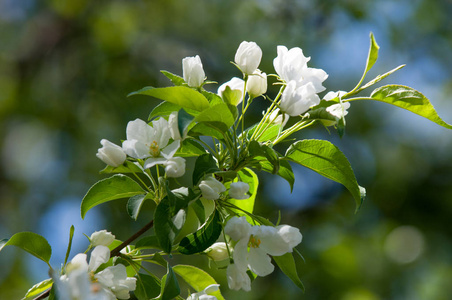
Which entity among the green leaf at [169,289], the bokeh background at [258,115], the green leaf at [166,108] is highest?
the green leaf at [166,108]

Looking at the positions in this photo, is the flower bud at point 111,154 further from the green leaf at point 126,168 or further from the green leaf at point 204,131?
the green leaf at point 204,131

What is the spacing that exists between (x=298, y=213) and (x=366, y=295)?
1.24 meters

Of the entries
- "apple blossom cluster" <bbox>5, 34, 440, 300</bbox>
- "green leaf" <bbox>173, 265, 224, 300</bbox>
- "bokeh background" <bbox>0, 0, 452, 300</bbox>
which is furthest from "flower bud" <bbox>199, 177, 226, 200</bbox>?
"bokeh background" <bbox>0, 0, 452, 300</bbox>

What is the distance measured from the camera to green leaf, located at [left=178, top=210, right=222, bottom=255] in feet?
3.40

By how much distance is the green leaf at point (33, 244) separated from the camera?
110 cm

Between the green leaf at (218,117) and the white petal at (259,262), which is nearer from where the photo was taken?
the green leaf at (218,117)

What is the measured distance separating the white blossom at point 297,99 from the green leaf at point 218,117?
12 centimetres

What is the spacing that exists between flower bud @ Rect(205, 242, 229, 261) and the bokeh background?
3.74 meters

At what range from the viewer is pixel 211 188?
3.19 ft

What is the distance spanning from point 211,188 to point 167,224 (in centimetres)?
10

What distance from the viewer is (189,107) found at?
104 cm

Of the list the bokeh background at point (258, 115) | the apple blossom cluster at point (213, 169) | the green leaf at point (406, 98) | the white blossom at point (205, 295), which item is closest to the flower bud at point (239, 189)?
the apple blossom cluster at point (213, 169)

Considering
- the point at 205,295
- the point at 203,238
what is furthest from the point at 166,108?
the point at 205,295

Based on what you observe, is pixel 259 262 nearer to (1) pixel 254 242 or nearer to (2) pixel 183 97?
(1) pixel 254 242
